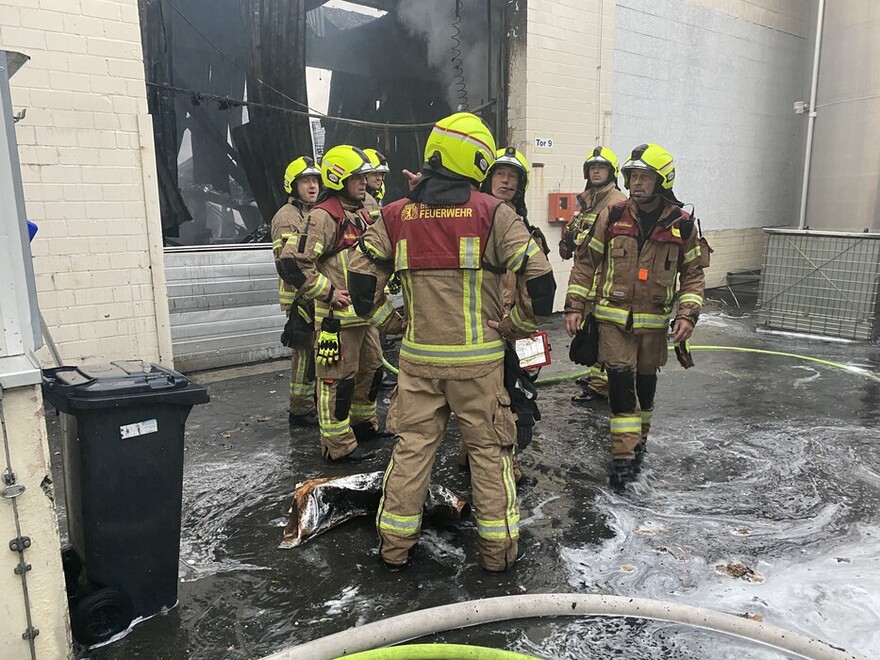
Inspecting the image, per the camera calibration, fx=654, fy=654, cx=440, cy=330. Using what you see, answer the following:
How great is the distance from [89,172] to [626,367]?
182 inches

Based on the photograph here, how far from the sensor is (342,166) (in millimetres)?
4195

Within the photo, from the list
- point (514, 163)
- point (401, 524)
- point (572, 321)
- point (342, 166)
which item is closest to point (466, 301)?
point (401, 524)

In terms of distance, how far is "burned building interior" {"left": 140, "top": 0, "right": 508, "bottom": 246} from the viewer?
7.26 metres

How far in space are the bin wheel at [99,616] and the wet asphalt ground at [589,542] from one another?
5cm

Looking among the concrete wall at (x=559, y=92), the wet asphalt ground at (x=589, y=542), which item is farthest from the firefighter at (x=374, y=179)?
the concrete wall at (x=559, y=92)

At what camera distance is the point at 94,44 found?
5402 millimetres

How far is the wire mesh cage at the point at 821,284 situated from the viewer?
25.9 ft

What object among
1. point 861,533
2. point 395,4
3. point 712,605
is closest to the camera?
point 712,605

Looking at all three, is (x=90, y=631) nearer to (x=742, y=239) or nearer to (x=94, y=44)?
(x=94, y=44)

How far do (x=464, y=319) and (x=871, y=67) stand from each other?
10.8 metres

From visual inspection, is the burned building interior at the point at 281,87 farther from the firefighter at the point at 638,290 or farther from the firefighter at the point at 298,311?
the firefighter at the point at 638,290

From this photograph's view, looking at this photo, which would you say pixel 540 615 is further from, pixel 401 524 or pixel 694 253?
pixel 694 253

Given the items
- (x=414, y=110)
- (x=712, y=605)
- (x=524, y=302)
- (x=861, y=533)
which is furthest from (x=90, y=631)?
(x=414, y=110)

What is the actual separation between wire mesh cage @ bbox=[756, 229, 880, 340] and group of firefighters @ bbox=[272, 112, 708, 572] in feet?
12.6
